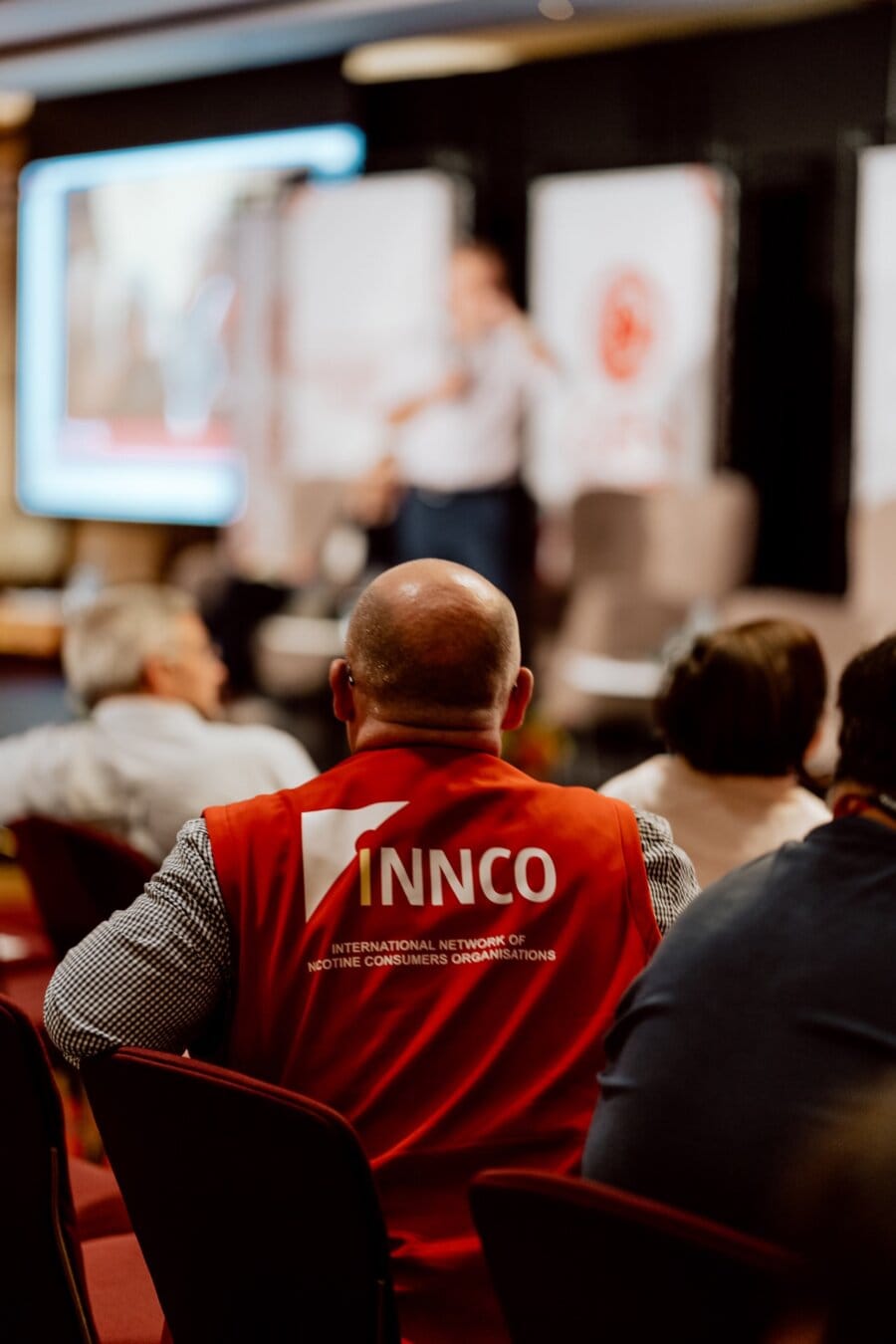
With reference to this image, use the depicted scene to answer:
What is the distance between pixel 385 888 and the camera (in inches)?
55.1

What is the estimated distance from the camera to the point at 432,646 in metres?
1.48

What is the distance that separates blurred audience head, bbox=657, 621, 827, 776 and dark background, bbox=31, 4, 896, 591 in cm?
285

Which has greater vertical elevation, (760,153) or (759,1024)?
(760,153)

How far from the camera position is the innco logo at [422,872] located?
140cm

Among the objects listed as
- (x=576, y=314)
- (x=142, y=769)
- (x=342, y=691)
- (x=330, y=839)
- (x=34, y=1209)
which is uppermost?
(x=576, y=314)

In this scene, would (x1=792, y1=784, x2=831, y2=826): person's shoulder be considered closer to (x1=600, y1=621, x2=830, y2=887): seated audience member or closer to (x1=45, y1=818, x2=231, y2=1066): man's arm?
(x1=600, y1=621, x2=830, y2=887): seated audience member

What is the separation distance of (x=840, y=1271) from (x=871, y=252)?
4217 mm

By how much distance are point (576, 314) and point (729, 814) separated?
360 centimetres

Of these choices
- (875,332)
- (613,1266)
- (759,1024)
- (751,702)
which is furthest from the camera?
(875,332)

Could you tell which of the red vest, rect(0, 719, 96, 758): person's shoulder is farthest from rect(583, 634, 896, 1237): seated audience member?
rect(0, 719, 96, 758): person's shoulder

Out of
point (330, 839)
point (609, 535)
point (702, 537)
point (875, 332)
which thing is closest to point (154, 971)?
point (330, 839)

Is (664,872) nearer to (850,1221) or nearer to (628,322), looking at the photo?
(850,1221)

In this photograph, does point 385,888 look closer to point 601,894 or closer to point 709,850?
point 601,894

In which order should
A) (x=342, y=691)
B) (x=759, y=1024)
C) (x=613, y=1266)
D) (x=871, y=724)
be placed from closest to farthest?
(x=613, y=1266) → (x=759, y=1024) → (x=871, y=724) → (x=342, y=691)
